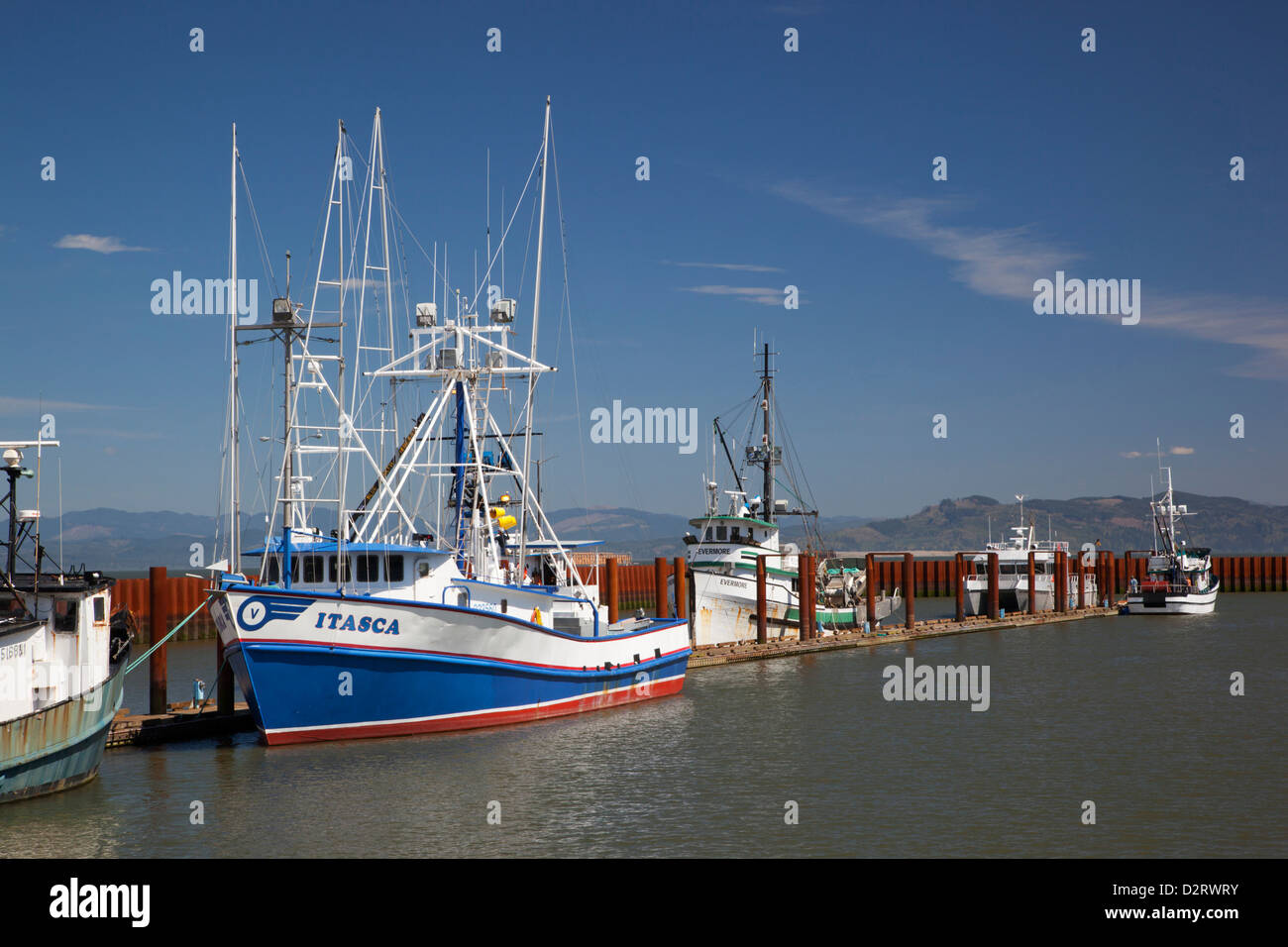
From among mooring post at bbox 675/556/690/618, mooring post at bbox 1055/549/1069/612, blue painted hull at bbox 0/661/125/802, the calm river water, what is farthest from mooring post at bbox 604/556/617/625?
mooring post at bbox 1055/549/1069/612

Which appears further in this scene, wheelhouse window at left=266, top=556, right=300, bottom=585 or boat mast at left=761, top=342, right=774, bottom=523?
boat mast at left=761, top=342, right=774, bottom=523

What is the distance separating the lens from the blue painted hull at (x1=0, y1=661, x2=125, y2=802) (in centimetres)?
2080

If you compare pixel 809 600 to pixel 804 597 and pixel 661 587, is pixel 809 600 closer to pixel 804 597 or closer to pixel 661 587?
pixel 804 597

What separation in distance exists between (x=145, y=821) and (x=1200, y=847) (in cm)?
1840

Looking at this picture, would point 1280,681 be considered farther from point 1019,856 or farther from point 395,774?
point 395,774

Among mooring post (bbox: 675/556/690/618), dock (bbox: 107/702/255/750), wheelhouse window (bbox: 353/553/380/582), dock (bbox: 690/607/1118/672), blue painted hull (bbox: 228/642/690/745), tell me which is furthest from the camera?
mooring post (bbox: 675/556/690/618)

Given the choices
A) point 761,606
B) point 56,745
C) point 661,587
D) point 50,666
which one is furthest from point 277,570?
point 761,606

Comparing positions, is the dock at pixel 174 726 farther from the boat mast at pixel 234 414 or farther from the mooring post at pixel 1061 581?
the mooring post at pixel 1061 581

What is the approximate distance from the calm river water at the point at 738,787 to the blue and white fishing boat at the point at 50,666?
0.72 meters

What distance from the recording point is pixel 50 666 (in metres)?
22.3

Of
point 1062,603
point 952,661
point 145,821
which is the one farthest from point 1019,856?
point 1062,603

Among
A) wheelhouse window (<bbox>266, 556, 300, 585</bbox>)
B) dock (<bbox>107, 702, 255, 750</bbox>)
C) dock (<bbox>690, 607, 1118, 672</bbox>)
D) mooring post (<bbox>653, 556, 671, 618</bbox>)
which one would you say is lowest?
dock (<bbox>690, 607, 1118, 672</bbox>)

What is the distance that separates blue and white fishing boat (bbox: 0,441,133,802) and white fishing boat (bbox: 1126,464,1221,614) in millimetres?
69527

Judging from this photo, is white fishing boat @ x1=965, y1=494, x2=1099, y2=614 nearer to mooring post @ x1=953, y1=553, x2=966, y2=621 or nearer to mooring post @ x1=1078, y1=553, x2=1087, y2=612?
mooring post @ x1=1078, y1=553, x2=1087, y2=612
